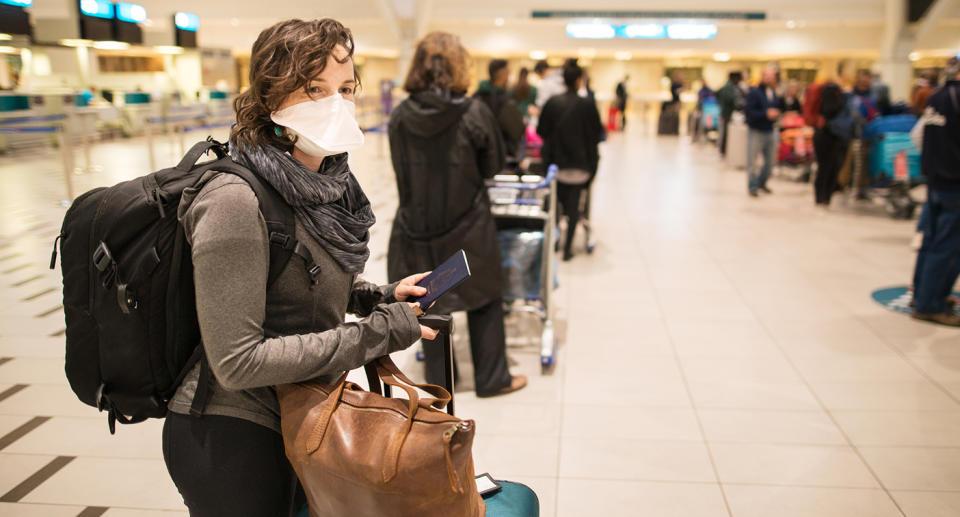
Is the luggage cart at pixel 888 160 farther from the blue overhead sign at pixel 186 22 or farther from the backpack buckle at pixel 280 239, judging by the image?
the blue overhead sign at pixel 186 22

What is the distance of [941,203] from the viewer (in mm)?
4492

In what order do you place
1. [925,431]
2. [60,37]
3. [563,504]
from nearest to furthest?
[563,504]
[925,431]
[60,37]

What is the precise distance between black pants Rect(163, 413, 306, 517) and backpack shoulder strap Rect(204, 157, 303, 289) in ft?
1.02

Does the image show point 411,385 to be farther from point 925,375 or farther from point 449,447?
point 925,375

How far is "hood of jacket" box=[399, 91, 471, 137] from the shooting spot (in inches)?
125

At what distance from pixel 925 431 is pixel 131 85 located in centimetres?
1150

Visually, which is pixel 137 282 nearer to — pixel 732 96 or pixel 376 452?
pixel 376 452

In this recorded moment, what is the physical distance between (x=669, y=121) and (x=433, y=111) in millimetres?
17872

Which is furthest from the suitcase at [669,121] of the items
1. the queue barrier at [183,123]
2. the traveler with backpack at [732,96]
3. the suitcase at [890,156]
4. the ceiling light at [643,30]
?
the queue barrier at [183,123]

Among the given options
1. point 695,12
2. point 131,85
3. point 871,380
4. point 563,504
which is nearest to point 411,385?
point 563,504

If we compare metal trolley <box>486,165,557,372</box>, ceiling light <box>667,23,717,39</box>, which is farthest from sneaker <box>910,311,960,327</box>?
ceiling light <box>667,23,717,39</box>

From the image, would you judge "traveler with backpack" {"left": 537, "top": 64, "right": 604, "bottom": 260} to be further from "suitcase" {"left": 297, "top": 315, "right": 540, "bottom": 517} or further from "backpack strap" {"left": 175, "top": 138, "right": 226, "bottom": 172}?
"backpack strap" {"left": 175, "top": 138, "right": 226, "bottom": 172}

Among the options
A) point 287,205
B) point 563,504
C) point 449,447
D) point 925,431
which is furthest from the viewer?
point 925,431

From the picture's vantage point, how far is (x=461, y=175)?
3.30m
